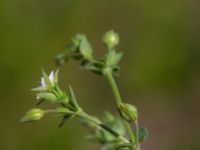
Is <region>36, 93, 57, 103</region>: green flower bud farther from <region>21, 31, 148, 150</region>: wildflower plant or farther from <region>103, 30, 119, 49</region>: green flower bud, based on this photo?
<region>103, 30, 119, 49</region>: green flower bud

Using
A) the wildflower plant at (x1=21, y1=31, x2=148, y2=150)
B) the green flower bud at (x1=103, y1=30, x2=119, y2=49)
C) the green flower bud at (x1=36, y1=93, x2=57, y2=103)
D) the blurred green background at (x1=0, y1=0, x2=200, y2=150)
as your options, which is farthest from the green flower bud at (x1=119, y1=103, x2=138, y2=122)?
the blurred green background at (x1=0, y1=0, x2=200, y2=150)

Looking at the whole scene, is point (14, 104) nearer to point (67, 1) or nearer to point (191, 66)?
point (67, 1)

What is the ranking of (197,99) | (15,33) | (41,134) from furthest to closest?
(197,99) < (15,33) < (41,134)

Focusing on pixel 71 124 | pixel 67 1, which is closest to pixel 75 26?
pixel 67 1

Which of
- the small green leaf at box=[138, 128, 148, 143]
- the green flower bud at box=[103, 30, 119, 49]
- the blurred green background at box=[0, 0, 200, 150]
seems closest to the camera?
the small green leaf at box=[138, 128, 148, 143]

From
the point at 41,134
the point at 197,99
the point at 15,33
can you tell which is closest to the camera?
the point at 41,134

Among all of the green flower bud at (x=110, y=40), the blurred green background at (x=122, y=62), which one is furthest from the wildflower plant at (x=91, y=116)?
the blurred green background at (x=122, y=62)

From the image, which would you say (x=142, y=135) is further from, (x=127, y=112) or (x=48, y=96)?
(x=48, y=96)
